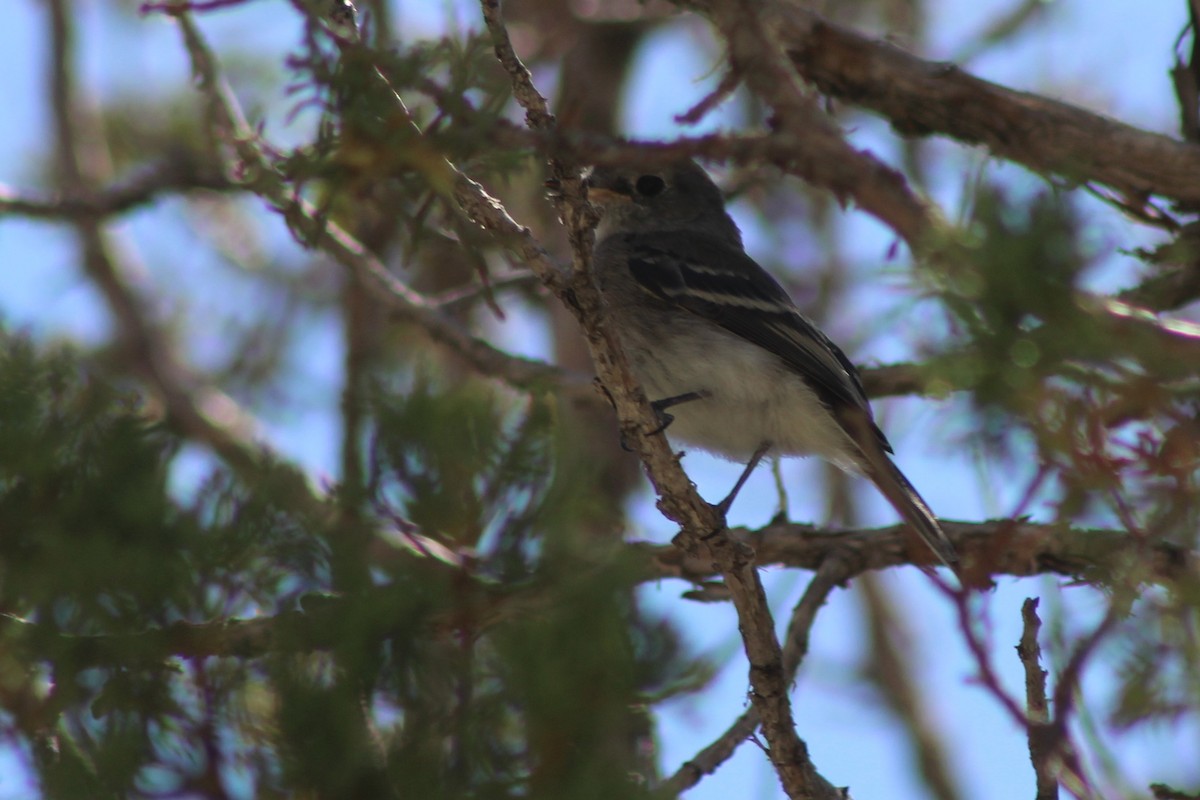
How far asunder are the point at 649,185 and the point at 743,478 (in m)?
1.86

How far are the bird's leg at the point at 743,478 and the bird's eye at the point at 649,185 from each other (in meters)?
1.55

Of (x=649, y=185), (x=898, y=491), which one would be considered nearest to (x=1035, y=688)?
(x=898, y=491)

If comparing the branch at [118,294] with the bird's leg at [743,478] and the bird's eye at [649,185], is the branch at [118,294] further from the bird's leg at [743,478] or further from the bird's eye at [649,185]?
the bird's leg at [743,478]

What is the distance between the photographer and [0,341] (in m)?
2.96

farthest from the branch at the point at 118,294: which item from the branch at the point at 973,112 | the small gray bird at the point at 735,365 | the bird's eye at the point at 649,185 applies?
the branch at the point at 973,112

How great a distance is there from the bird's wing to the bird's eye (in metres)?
0.69

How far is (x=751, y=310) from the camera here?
198 inches

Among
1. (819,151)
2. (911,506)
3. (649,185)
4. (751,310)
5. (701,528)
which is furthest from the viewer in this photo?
(649,185)

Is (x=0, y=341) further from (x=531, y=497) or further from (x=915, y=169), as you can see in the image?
(x=915, y=169)

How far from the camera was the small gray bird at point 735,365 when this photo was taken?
479cm

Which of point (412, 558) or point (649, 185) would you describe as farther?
point (649, 185)

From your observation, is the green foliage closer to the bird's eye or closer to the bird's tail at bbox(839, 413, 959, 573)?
the bird's tail at bbox(839, 413, 959, 573)

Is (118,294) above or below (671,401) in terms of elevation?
above

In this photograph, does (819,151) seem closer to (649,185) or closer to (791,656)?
(791,656)
